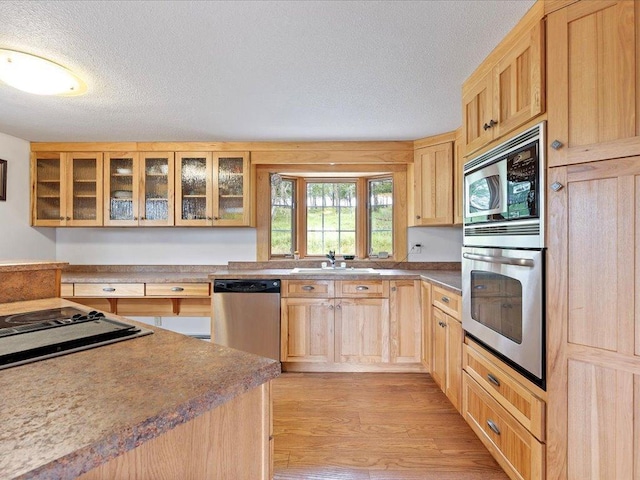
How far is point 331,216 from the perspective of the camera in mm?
3586

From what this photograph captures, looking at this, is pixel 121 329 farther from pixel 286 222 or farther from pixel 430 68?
pixel 286 222

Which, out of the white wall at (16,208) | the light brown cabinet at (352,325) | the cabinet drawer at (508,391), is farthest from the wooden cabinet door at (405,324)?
the white wall at (16,208)

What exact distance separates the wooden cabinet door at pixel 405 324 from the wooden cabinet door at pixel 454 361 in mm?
554

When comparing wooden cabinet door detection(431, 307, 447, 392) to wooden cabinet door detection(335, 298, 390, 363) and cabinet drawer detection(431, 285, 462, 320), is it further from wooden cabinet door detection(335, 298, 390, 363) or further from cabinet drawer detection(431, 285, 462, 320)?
wooden cabinet door detection(335, 298, 390, 363)

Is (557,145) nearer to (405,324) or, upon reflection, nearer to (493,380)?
(493,380)

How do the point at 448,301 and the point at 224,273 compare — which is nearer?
the point at 448,301

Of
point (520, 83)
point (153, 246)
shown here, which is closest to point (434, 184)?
point (520, 83)

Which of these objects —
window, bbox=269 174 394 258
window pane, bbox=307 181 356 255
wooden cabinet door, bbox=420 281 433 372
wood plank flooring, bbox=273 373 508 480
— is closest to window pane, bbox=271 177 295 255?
window, bbox=269 174 394 258

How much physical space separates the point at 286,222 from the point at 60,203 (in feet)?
7.39

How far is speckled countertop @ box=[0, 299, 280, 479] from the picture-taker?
18.5 inches

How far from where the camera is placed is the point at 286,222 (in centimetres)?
354

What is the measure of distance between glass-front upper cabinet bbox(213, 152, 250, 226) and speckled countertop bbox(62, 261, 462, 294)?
1.75 ft

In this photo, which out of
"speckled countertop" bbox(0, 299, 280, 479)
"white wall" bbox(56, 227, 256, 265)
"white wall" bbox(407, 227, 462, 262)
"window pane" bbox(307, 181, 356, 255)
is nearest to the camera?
"speckled countertop" bbox(0, 299, 280, 479)

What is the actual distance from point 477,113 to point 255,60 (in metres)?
1.30
